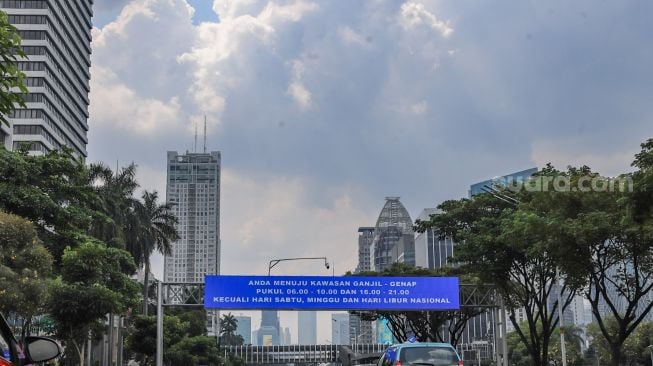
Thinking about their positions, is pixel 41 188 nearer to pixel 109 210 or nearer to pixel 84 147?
pixel 109 210

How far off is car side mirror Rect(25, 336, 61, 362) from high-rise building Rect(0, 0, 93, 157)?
283ft

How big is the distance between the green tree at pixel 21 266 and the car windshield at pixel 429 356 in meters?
13.5

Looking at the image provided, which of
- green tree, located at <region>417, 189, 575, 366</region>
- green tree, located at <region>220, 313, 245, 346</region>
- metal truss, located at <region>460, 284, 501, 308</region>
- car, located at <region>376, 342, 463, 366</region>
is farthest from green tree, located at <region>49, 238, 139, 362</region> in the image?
green tree, located at <region>220, 313, 245, 346</region>

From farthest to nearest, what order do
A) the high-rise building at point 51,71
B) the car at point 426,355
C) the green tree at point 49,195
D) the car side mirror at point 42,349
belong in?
the high-rise building at point 51,71 < the green tree at point 49,195 < the car at point 426,355 < the car side mirror at point 42,349

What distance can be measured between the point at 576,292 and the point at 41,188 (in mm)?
23663

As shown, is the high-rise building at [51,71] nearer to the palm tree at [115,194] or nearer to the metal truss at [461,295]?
the palm tree at [115,194]

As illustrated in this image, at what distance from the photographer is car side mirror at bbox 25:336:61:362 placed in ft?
15.8

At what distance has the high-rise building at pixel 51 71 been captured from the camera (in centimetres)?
9331

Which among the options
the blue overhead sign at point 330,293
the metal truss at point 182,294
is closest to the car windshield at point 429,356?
the blue overhead sign at point 330,293

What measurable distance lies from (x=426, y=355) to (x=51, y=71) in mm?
91374

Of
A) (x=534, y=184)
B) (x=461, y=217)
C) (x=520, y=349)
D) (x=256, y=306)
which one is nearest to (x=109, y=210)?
(x=256, y=306)

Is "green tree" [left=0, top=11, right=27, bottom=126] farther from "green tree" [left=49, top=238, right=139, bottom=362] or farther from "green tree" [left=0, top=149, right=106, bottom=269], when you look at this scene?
"green tree" [left=0, top=149, right=106, bottom=269]

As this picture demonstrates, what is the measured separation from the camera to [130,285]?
35.8 m

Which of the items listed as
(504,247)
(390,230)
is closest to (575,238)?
(504,247)
